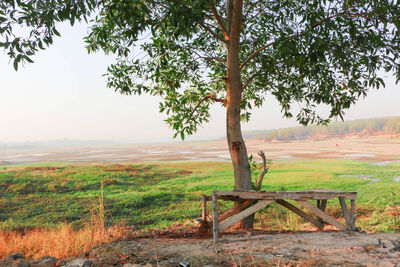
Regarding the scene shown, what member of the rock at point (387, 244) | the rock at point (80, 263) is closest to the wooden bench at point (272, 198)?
the rock at point (387, 244)

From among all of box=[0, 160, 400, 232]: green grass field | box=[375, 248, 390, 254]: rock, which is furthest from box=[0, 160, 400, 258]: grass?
box=[375, 248, 390, 254]: rock

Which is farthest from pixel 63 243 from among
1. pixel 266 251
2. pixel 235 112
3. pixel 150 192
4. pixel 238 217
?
pixel 150 192

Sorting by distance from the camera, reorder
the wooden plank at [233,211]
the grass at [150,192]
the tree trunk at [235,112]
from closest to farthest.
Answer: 1. the wooden plank at [233,211]
2. the tree trunk at [235,112]
3. the grass at [150,192]

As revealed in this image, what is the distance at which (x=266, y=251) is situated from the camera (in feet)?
16.3

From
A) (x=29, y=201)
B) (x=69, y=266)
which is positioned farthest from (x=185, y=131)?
(x=29, y=201)

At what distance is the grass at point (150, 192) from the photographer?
1252 centimetres

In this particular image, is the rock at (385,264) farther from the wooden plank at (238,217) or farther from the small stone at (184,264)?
the small stone at (184,264)

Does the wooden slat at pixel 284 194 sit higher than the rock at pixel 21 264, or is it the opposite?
the wooden slat at pixel 284 194

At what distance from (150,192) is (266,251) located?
44.3 ft

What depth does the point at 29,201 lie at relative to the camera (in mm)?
17500

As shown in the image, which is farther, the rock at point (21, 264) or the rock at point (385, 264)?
the rock at point (21, 264)

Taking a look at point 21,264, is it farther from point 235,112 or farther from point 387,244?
point 387,244

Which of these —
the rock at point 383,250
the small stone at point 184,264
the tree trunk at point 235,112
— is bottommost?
the rock at point 383,250

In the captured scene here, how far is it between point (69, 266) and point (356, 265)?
14.5 ft
